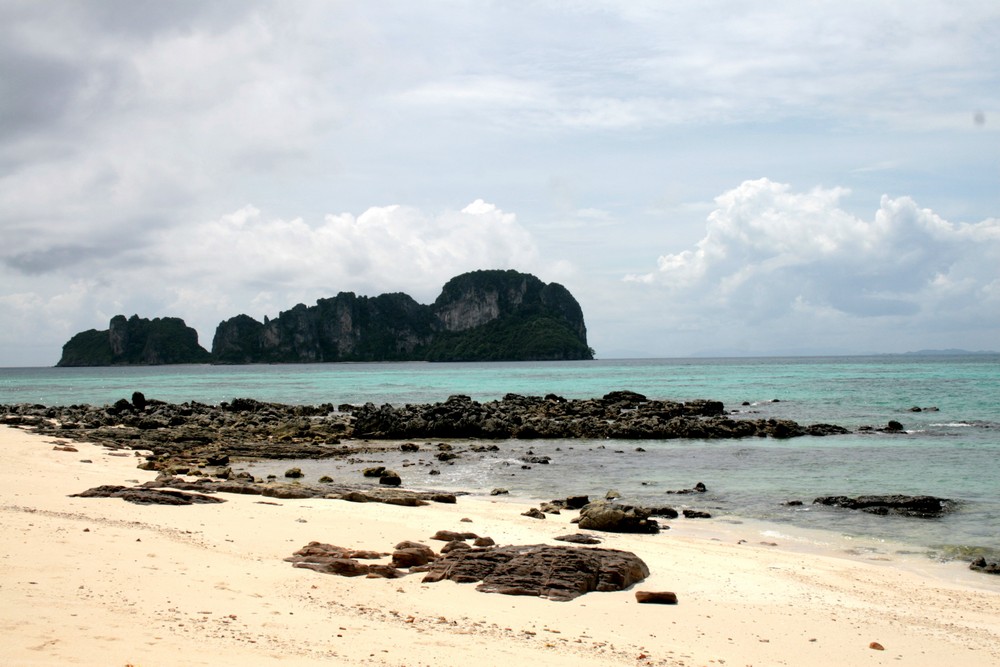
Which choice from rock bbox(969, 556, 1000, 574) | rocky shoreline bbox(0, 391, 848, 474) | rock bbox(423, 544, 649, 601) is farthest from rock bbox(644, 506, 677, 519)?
rocky shoreline bbox(0, 391, 848, 474)

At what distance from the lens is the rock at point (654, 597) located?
8.78 m

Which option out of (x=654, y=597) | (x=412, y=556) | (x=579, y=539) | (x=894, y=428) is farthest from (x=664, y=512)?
(x=894, y=428)

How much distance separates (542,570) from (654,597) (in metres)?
1.29

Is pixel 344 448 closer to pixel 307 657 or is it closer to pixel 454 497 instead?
pixel 454 497

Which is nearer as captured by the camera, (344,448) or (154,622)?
(154,622)

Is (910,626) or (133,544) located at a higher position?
(133,544)

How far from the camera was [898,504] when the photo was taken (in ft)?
52.9

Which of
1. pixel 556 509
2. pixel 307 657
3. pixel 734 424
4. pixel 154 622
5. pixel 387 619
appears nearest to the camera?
pixel 307 657

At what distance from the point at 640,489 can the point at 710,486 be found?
5.77 feet

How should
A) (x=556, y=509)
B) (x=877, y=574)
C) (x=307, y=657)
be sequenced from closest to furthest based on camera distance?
(x=307, y=657), (x=877, y=574), (x=556, y=509)

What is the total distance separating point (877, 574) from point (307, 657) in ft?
27.5

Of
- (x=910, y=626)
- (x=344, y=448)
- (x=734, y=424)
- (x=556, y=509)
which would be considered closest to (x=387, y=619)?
(x=910, y=626)

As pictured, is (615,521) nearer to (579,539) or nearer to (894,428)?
(579,539)

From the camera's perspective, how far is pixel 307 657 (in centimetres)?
616
